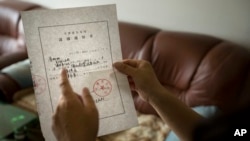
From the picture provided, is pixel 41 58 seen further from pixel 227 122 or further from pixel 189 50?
pixel 189 50

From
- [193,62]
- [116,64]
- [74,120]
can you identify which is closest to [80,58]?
[116,64]

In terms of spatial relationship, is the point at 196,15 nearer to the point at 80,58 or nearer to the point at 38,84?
the point at 80,58

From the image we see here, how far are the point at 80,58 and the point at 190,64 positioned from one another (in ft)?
3.11

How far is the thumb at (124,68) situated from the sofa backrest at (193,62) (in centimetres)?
75

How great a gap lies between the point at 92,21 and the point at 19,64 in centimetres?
138

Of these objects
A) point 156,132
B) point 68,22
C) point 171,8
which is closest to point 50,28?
point 68,22

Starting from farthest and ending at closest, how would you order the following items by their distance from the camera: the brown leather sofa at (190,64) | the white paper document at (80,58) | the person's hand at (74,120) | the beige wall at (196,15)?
Answer: the beige wall at (196,15), the brown leather sofa at (190,64), the white paper document at (80,58), the person's hand at (74,120)

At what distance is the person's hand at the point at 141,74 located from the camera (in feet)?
2.76

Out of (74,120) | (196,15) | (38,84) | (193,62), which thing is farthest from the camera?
(196,15)

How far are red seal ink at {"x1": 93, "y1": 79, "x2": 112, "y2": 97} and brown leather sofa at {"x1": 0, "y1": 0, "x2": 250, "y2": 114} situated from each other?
27.1 inches

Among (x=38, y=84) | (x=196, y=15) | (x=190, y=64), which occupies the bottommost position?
(x=190, y=64)

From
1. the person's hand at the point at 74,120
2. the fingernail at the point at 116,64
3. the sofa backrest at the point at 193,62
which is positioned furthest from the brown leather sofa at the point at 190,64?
the person's hand at the point at 74,120

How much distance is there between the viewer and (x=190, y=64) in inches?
64.4

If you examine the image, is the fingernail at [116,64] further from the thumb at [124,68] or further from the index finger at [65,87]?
the index finger at [65,87]
